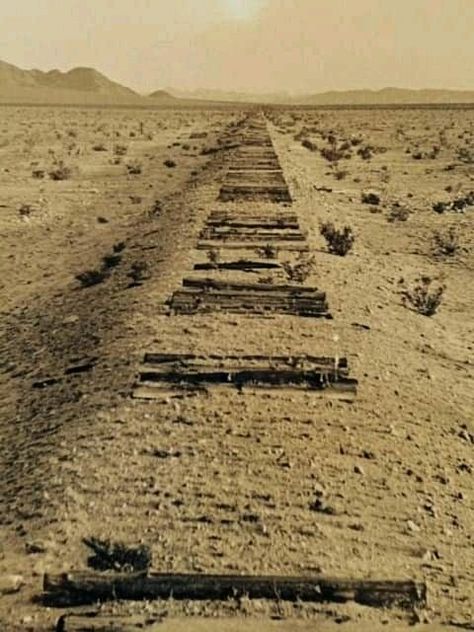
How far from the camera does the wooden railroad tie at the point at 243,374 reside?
25.1 feet

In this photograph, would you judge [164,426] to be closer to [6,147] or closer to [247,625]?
[247,625]

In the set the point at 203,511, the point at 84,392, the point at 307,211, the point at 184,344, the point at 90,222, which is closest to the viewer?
the point at 203,511

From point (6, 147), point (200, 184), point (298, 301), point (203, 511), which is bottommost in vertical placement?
point (6, 147)

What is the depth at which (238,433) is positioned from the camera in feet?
22.1

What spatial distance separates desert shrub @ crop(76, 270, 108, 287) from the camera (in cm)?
1274

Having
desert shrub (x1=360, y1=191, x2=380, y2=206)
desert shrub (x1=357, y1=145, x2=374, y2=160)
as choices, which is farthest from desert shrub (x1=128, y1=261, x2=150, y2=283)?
desert shrub (x1=357, y1=145, x2=374, y2=160)

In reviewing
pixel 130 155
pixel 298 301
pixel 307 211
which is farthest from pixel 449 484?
pixel 130 155

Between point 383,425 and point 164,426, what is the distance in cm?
185

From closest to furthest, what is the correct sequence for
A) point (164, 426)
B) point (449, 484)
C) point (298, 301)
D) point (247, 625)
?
point (247, 625)
point (449, 484)
point (164, 426)
point (298, 301)

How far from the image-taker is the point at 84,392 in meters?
7.80

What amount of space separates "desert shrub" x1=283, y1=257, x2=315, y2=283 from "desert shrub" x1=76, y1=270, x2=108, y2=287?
2909 millimetres

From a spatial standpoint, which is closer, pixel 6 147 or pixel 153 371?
pixel 153 371

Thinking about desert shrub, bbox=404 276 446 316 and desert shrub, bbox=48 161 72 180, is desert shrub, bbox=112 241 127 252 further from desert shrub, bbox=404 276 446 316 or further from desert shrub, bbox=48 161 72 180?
desert shrub, bbox=48 161 72 180

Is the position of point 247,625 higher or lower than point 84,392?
higher
